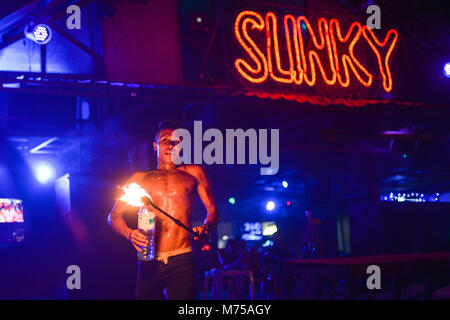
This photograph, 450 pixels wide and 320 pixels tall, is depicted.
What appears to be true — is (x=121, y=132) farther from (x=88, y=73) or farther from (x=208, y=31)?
(x=208, y=31)

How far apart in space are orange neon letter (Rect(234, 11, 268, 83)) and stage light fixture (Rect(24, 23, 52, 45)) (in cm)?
373

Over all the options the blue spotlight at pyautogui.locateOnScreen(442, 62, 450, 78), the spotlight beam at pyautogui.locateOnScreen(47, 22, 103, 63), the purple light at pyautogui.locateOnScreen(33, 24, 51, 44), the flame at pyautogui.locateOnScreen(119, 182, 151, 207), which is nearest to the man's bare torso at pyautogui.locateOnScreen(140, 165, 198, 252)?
the flame at pyautogui.locateOnScreen(119, 182, 151, 207)

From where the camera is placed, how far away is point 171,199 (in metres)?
4.64

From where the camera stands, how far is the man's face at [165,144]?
15.6 ft

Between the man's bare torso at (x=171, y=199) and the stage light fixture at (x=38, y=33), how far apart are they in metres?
4.77

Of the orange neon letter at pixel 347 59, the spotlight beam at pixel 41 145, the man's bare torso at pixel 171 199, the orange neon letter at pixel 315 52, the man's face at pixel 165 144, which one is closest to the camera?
the man's bare torso at pixel 171 199

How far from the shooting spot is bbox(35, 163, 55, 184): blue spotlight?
1462cm

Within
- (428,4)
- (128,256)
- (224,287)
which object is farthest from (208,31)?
(224,287)

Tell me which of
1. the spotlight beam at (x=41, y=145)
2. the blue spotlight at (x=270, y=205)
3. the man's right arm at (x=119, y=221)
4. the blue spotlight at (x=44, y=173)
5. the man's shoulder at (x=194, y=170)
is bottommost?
the blue spotlight at (x=270, y=205)

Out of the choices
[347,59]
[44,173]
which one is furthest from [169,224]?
[44,173]

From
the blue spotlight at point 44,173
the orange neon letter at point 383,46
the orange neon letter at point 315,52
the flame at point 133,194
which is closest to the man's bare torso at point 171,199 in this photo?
the flame at point 133,194

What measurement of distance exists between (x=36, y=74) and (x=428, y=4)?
1013cm

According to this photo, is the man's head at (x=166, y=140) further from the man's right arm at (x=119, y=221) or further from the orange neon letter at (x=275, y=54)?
the orange neon letter at (x=275, y=54)

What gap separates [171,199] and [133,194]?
0.39 metres
